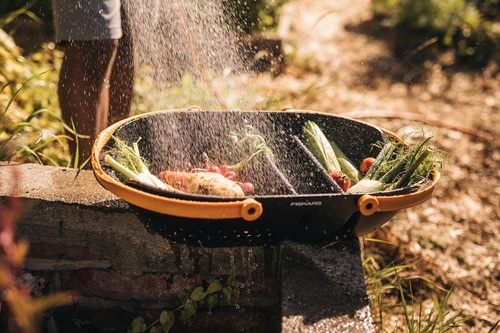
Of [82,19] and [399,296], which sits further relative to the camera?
[399,296]

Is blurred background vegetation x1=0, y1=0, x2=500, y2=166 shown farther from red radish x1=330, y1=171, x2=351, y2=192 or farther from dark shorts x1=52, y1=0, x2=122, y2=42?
red radish x1=330, y1=171, x2=351, y2=192

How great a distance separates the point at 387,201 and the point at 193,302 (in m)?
0.77

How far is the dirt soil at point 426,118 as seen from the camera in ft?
8.84

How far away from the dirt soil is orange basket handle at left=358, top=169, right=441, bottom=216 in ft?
1.15

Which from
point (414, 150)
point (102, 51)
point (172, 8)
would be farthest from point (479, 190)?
point (102, 51)

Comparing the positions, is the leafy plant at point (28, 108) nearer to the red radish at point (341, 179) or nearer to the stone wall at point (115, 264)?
the stone wall at point (115, 264)

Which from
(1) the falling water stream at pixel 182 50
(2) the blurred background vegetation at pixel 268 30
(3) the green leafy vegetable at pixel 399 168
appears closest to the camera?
(3) the green leafy vegetable at pixel 399 168

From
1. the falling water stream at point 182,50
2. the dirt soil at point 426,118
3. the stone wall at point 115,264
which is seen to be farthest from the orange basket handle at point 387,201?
the falling water stream at point 182,50

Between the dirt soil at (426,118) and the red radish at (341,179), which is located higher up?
the red radish at (341,179)

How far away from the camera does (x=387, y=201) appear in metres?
1.69

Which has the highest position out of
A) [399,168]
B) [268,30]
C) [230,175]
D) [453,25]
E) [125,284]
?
[399,168]

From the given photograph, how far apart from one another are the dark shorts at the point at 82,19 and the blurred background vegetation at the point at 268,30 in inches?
29.3

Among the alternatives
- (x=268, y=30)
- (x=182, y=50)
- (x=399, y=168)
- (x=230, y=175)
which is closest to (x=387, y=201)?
(x=399, y=168)

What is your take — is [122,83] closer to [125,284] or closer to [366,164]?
[125,284]
